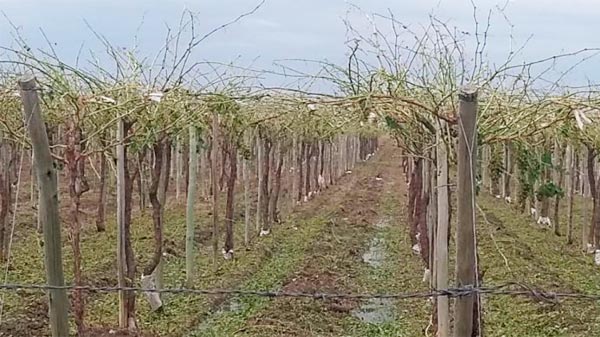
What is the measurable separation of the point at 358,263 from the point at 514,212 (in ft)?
28.5

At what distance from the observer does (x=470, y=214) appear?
3.84 m

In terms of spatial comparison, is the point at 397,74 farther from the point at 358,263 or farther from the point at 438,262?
the point at 358,263

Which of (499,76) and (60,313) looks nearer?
(60,313)

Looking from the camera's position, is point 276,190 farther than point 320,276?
Yes

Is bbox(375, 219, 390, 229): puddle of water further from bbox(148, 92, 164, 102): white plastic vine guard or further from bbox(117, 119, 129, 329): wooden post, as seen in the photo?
bbox(148, 92, 164, 102): white plastic vine guard

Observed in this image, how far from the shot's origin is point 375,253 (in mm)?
14570

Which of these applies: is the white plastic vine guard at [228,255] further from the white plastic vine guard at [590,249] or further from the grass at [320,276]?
the white plastic vine guard at [590,249]

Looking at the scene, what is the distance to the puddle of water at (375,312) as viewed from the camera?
9188mm

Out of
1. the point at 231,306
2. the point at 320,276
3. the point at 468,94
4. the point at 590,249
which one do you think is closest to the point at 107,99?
the point at 468,94

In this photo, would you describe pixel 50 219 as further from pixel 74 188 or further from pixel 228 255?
pixel 228 255

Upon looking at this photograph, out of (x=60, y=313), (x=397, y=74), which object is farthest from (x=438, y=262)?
(x=60, y=313)

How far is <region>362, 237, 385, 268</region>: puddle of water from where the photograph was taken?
13.5m

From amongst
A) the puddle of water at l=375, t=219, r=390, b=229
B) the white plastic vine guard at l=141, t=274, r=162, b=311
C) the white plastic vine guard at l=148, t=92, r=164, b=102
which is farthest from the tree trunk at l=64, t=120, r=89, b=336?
the puddle of water at l=375, t=219, r=390, b=229

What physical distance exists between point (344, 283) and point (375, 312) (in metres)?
1.51
